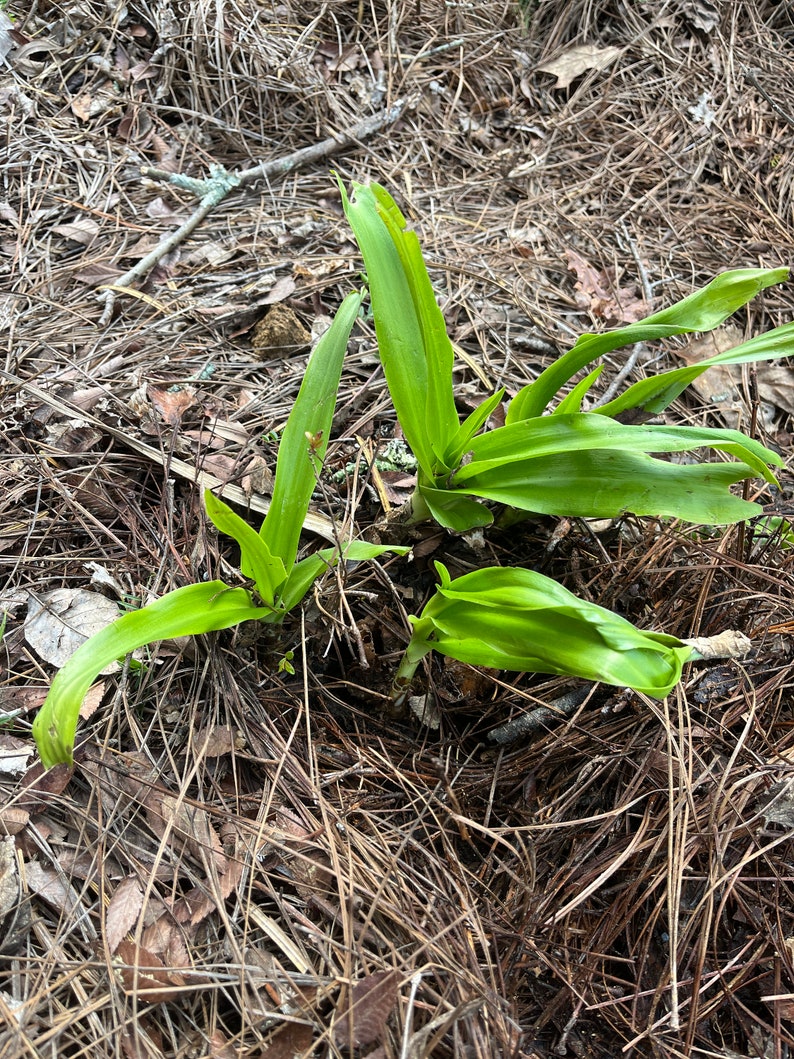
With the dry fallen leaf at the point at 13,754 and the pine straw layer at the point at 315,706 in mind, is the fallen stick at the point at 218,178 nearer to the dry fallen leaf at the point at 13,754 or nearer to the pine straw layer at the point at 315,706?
the pine straw layer at the point at 315,706

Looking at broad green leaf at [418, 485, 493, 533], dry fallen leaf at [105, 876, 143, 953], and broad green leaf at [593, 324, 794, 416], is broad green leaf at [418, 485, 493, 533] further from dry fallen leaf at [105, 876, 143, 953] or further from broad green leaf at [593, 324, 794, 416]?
dry fallen leaf at [105, 876, 143, 953]

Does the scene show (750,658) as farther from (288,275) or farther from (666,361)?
(288,275)

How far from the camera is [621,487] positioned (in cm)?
124

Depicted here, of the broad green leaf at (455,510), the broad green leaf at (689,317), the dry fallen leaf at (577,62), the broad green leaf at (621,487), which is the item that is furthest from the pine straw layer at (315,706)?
the dry fallen leaf at (577,62)

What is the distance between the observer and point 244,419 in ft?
5.58

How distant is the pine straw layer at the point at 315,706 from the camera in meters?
1.03

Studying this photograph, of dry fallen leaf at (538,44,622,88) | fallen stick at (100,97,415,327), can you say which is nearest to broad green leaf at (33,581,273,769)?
fallen stick at (100,97,415,327)

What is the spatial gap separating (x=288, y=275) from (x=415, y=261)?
2.81 ft

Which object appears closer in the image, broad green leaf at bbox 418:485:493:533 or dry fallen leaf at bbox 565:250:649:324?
broad green leaf at bbox 418:485:493:533

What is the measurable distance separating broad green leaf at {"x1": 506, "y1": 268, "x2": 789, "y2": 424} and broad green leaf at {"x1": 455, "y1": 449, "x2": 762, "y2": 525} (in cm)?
19

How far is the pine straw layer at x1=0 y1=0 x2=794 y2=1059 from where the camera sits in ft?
3.36

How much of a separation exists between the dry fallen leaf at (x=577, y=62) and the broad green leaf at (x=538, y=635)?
2550 mm

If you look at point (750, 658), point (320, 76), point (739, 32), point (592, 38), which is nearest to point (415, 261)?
point (750, 658)

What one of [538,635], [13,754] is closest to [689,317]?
[538,635]
